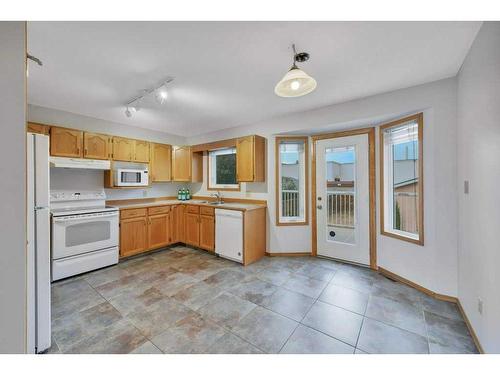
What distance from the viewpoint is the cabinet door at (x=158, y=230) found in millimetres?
3762

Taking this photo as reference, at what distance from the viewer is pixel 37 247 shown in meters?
1.55

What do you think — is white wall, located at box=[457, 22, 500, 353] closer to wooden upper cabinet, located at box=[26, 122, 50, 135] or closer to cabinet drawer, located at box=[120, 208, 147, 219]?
cabinet drawer, located at box=[120, 208, 147, 219]

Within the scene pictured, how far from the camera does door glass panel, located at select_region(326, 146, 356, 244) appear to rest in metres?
3.20

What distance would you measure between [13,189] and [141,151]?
3.06 meters

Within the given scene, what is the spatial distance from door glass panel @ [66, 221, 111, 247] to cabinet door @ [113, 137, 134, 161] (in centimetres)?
117

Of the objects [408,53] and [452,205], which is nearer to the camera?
[408,53]

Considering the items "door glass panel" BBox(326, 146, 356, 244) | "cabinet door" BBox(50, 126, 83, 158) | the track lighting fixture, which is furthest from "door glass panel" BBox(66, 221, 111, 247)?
"door glass panel" BBox(326, 146, 356, 244)

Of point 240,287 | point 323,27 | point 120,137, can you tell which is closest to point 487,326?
point 240,287

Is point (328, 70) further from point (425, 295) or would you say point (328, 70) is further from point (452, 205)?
point (425, 295)

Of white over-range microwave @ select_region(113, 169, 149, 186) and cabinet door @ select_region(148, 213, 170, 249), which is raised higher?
white over-range microwave @ select_region(113, 169, 149, 186)

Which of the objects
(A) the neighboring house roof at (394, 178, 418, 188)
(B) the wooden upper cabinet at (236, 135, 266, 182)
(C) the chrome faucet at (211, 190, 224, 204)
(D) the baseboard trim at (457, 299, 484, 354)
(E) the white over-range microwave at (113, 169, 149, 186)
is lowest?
(D) the baseboard trim at (457, 299, 484, 354)

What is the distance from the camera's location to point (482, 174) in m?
1.55
